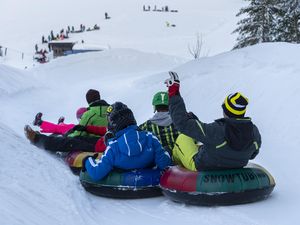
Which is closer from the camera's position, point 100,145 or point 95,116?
point 100,145

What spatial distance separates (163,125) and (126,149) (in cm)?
95

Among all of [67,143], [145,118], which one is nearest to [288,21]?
[145,118]

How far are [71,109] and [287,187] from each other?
35.3 feet

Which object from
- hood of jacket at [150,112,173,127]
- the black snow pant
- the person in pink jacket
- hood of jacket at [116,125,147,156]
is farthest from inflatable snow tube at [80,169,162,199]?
the person in pink jacket

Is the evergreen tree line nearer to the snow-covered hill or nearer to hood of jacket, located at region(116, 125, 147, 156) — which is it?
the snow-covered hill

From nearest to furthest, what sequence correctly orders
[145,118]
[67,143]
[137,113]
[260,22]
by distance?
[67,143]
[145,118]
[137,113]
[260,22]

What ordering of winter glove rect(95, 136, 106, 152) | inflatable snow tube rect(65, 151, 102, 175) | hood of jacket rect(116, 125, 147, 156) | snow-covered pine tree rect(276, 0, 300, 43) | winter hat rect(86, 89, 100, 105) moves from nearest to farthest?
hood of jacket rect(116, 125, 147, 156), inflatable snow tube rect(65, 151, 102, 175), winter glove rect(95, 136, 106, 152), winter hat rect(86, 89, 100, 105), snow-covered pine tree rect(276, 0, 300, 43)

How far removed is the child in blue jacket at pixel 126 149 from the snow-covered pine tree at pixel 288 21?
58.2ft

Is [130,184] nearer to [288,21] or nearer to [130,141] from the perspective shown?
[130,141]

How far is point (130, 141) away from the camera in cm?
611

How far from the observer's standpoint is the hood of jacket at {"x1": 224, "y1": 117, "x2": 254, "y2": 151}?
5.54 meters

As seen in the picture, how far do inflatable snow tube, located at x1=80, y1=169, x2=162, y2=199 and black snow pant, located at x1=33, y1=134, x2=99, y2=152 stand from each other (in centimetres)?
188

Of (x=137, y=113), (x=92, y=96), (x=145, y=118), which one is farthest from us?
(x=137, y=113)

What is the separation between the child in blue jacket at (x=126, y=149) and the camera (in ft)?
20.1
